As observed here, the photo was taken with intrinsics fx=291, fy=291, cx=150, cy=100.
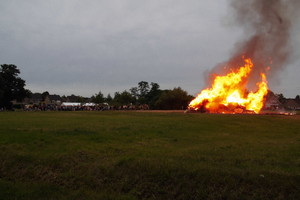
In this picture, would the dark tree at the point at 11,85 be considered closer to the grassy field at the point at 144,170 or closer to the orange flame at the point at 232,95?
the orange flame at the point at 232,95

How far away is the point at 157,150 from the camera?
12406mm

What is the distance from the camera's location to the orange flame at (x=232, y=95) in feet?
147

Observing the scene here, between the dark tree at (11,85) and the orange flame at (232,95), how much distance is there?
5385 centimetres

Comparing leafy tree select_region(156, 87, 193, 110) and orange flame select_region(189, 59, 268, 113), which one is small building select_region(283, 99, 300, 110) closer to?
leafy tree select_region(156, 87, 193, 110)

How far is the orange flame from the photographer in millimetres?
44906

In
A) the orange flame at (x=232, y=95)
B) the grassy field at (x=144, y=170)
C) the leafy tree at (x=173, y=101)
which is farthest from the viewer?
the leafy tree at (x=173, y=101)

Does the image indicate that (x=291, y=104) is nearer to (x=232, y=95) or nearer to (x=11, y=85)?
(x=232, y=95)

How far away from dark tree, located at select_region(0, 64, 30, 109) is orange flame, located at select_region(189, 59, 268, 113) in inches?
2120

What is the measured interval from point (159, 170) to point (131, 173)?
0.96m

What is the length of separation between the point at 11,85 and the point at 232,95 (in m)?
61.9

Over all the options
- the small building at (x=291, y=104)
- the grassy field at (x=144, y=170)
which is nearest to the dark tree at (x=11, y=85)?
the grassy field at (x=144, y=170)

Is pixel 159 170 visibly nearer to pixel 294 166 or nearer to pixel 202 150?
pixel 202 150

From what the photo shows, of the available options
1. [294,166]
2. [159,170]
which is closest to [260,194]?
[294,166]

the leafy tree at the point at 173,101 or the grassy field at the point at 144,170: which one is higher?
the leafy tree at the point at 173,101
